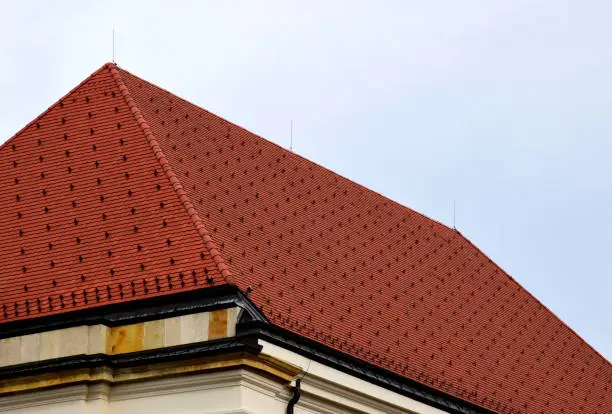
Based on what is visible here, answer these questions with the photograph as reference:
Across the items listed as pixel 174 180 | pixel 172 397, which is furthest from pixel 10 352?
pixel 174 180

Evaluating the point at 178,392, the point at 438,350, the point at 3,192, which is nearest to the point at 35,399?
the point at 178,392

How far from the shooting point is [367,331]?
38906 millimetres

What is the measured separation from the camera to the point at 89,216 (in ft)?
120

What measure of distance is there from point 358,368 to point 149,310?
461cm

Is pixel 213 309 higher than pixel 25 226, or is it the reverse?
pixel 25 226

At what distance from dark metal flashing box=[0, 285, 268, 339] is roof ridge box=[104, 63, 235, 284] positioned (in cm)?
34

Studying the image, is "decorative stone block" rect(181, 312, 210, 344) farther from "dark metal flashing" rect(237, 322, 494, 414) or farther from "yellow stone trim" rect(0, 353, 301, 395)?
"dark metal flashing" rect(237, 322, 494, 414)

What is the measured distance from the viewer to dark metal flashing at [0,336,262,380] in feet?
110

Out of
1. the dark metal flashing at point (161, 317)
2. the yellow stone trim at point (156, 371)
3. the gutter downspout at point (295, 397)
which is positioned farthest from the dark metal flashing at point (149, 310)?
Result: the gutter downspout at point (295, 397)

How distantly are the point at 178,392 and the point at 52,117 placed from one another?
25.8ft

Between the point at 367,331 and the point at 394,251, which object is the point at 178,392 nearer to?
the point at 367,331

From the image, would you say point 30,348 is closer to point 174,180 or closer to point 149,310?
point 149,310

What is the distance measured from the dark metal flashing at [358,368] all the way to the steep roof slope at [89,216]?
132cm

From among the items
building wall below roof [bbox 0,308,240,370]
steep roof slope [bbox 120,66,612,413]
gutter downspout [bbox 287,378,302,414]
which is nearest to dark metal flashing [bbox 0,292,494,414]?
building wall below roof [bbox 0,308,240,370]
